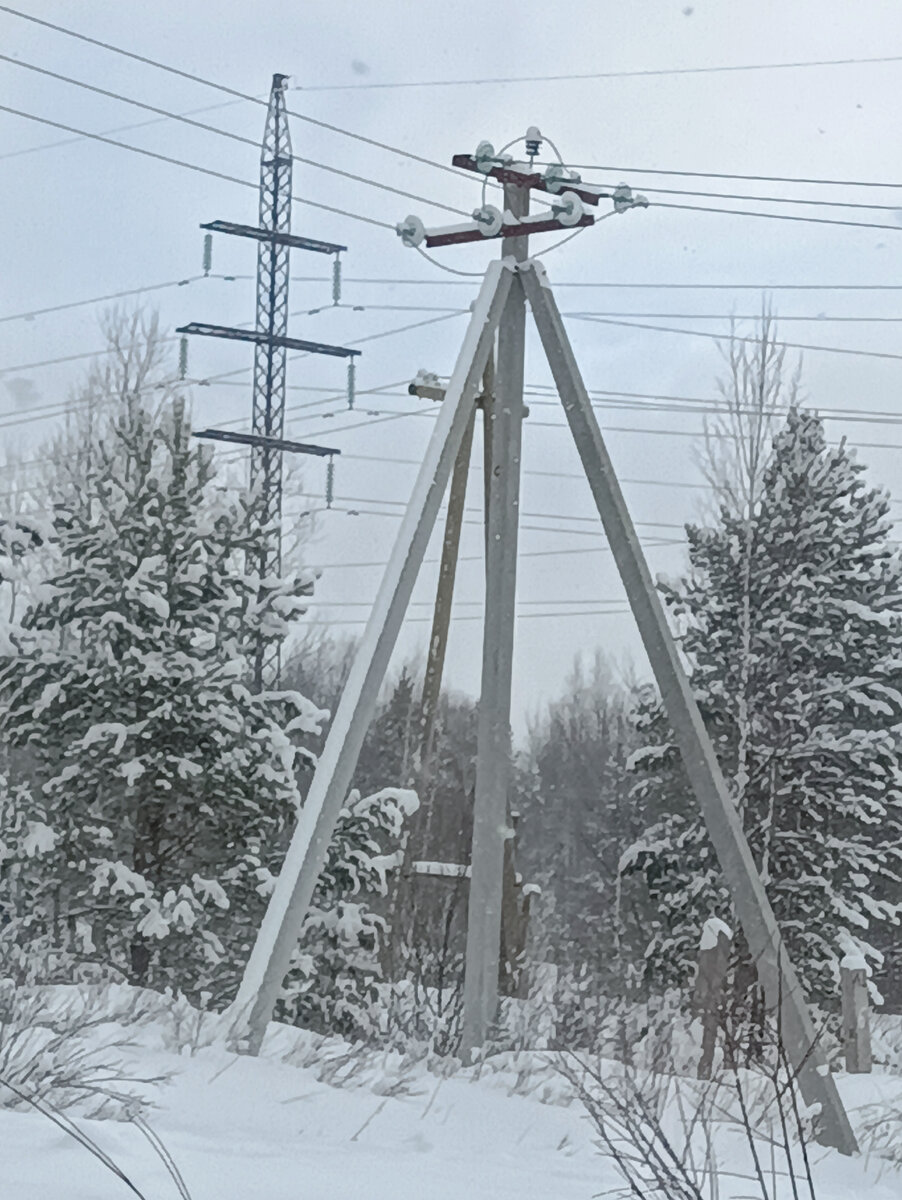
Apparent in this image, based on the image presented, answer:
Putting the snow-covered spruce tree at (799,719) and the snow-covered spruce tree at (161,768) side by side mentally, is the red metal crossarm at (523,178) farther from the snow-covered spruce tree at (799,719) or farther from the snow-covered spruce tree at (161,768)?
the snow-covered spruce tree at (799,719)

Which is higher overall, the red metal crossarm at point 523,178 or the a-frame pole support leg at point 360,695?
the red metal crossarm at point 523,178

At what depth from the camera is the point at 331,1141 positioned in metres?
5.44

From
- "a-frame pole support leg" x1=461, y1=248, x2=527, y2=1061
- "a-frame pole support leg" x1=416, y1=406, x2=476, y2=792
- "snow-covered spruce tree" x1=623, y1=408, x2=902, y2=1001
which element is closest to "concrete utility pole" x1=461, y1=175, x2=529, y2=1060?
"a-frame pole support leg" x1=461, y1=248, x2=527, y2=1061

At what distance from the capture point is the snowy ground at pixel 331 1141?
4.20 metres

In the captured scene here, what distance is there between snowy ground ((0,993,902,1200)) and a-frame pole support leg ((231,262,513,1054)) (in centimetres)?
35

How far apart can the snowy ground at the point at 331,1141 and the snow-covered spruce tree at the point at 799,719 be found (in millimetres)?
10789

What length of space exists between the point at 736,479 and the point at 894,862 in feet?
16.7

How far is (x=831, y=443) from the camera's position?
64.7 feet

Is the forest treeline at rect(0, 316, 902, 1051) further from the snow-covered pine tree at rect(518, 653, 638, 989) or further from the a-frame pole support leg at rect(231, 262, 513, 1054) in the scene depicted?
the snow-covered pine tree at rect(518, 653, 638, 989)

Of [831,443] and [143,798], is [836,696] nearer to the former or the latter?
[831,443]

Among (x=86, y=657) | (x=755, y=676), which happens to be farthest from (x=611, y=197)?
(x=755, y=676)

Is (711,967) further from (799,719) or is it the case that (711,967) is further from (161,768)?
(799,719)

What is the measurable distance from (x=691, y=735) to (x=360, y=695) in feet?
6.25

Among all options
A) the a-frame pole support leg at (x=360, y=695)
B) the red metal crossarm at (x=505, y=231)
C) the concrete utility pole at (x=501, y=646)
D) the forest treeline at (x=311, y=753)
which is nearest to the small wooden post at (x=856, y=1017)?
the forest treeline at (x=311, y=753)
